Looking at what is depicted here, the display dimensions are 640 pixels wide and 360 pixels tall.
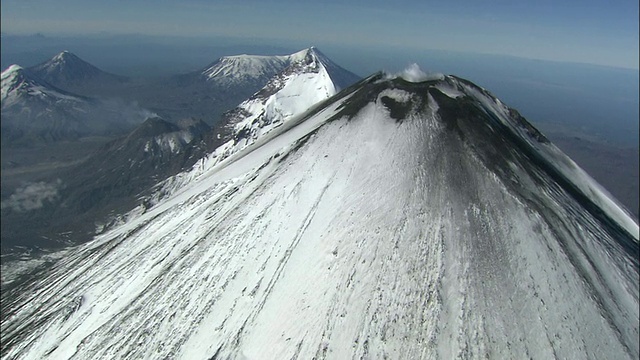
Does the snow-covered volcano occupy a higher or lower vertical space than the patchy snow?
lower

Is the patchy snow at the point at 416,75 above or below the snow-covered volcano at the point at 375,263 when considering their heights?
above

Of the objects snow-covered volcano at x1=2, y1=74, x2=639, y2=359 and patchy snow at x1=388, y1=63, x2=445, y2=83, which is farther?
patchy snow at x1=388, y1=63, x2=445, y2=83

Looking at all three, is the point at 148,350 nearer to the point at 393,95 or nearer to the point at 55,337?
the point at 55,337

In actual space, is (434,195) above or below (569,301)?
above

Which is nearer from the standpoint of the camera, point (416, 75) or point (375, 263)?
point (375, 263)

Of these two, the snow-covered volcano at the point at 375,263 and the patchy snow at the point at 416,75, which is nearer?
the snow-covered volcano at the point at 375,263

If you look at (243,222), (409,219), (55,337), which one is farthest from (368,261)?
(55,337)

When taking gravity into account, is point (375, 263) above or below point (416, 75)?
below

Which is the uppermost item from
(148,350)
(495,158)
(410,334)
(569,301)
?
(495,158)
